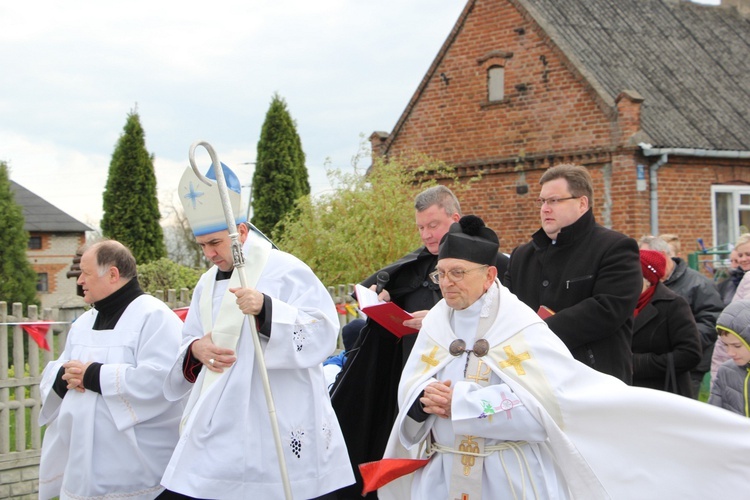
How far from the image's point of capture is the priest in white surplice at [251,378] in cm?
432

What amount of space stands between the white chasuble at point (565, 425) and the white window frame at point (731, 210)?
653 inches

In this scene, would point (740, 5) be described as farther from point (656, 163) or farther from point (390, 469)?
Answer: point (390, 469)

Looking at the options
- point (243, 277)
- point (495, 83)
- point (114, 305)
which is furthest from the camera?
point (495, 83)

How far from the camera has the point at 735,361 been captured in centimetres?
494

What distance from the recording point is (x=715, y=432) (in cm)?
404

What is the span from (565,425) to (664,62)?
1891cm

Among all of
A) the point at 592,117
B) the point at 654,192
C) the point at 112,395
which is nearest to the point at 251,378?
the point at 112,395

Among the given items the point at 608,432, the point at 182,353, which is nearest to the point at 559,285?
the point at 608,432

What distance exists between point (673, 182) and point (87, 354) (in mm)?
15639

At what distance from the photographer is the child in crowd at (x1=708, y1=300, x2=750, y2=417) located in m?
4.84

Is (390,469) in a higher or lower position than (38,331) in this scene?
lower

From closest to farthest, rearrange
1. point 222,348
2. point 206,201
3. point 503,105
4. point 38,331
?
point 222,348, point 206,201, point 38,331, point 503,105

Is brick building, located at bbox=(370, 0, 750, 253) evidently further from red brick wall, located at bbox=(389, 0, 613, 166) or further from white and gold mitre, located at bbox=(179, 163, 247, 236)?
white and gold mitre, located at bbox=(179, 163, 247, 236)

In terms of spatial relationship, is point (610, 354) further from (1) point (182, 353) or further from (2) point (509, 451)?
(1) point (182, 353)
